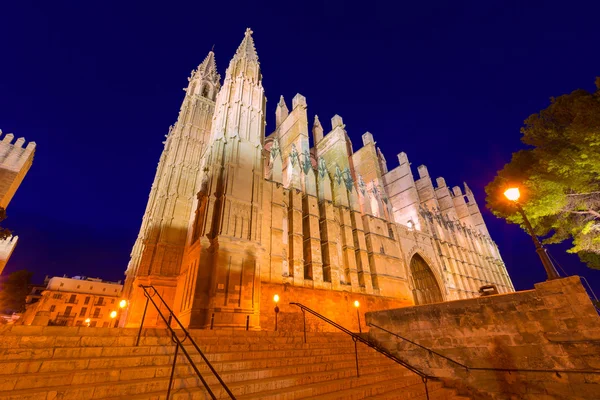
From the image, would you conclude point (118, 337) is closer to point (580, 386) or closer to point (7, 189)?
point (580, 386)

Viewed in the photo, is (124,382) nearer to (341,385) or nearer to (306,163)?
(341,385)

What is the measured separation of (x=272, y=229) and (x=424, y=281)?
16113 millimetres

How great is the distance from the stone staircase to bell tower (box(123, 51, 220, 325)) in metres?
11.8

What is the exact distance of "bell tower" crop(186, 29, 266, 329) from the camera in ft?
35.1

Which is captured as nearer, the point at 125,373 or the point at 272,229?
the point at 125,373

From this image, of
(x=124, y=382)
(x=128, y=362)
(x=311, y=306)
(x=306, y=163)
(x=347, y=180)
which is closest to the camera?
(x=124, y=382)

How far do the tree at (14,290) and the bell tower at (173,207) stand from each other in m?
20.7

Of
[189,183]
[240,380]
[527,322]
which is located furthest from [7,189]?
[527,322]

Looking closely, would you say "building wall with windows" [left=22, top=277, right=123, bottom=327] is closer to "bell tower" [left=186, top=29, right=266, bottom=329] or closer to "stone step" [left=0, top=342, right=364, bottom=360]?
"bell tower" [left=186, top=29, right=266, bottom=329]

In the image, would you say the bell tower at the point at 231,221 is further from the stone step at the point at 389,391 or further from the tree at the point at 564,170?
the tree at the point at 564,170

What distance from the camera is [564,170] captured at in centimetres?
903

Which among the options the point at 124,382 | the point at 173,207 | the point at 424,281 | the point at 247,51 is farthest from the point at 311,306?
the point at 247,51

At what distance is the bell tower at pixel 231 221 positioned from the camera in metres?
10.7

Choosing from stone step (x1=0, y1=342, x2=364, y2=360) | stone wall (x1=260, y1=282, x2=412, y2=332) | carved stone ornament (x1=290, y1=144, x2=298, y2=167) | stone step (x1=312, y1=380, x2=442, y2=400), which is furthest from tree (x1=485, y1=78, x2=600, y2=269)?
carved stone ornament (x1=290, y1=144, x2=298, y2=167)
